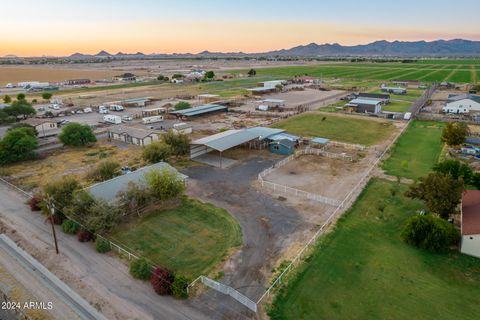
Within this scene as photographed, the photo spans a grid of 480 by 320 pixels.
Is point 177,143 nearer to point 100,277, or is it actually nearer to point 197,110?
point 100,277

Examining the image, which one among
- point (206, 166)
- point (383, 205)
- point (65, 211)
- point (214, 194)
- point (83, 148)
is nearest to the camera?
point (65, 211)

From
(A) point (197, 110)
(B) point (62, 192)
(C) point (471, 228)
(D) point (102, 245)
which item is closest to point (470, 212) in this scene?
(C) point (471, 228)

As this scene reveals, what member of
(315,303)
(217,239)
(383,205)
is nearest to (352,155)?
(383,205)

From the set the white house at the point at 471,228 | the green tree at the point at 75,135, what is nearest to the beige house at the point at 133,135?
the green tree at the point at 75,135

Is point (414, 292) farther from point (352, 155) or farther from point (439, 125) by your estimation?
point (439, 125)

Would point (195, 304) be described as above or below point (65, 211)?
below

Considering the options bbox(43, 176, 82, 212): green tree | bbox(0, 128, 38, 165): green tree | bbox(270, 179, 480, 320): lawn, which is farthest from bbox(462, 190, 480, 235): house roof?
bbox(0, 128, 38, 165): green tree

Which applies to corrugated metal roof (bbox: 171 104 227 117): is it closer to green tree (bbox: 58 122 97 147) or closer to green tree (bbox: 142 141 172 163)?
green tree (bbox: 58 122 97 147)

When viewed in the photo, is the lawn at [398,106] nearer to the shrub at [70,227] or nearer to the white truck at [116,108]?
the white truck at [116,108]
